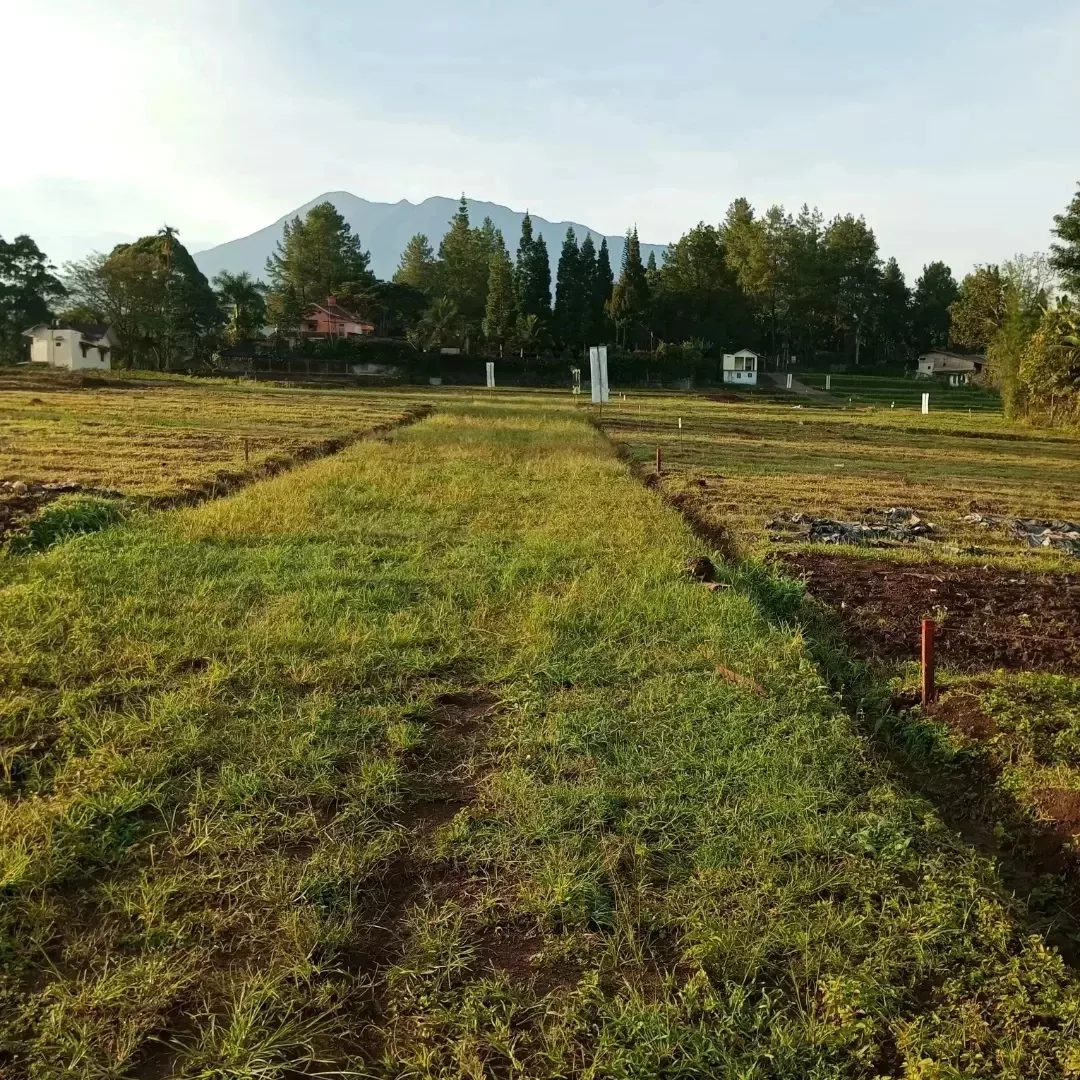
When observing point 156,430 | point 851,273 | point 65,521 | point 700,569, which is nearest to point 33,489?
point 65,521

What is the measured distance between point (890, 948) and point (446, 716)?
2409 millimetres

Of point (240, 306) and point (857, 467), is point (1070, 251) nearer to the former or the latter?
point (857, 467)

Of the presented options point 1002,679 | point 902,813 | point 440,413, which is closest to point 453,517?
point 1002,679

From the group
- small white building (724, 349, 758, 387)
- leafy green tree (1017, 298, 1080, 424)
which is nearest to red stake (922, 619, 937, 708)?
leafy green tree (1017, 298, 1080, 424)

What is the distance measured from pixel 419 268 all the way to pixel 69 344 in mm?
27778

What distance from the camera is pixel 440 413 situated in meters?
26.9


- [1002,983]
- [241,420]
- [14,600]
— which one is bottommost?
[1002,983]

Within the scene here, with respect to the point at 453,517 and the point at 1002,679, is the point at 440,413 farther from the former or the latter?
the point at 1002,679

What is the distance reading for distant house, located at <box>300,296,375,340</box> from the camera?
57.2m

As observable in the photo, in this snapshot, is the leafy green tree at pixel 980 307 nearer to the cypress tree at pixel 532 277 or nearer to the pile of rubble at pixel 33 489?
the cypress tree at pixel 532 277

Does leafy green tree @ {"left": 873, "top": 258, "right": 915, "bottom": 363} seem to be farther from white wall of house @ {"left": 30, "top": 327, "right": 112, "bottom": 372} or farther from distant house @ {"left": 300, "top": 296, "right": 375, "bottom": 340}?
white wall of house @ {"left": 30, "top": 327, "right": 112, "bottom": 372}

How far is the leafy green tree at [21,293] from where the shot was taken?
49219 millimetres

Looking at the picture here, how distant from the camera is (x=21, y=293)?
50281 mm

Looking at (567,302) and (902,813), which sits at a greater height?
(567,302)
